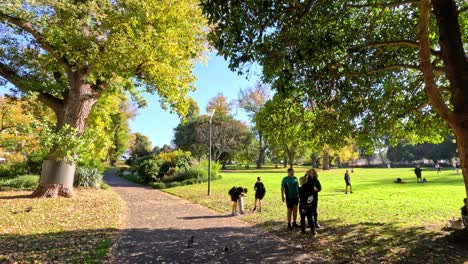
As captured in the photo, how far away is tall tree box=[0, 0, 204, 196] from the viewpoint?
1362cm

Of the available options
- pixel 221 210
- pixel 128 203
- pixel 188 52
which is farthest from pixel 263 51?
pixel 128 203

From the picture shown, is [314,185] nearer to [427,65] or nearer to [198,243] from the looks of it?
[198,243]

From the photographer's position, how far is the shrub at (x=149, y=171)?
103 feet

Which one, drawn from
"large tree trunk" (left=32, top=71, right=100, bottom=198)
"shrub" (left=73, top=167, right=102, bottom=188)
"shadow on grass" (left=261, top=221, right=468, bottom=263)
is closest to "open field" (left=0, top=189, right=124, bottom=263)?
"large tree trunk" (left=32, top=71, right=100, bottom=198)

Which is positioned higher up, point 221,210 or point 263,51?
point 263,51

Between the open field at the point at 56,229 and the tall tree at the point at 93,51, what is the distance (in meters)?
2.17

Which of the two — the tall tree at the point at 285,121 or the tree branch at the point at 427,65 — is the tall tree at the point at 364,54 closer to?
the tree branch at the point at 427,65

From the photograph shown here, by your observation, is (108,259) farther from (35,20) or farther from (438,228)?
(35,20)

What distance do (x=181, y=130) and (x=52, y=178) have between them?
46078 mm

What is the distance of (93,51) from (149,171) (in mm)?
18870

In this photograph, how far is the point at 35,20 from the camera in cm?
1385

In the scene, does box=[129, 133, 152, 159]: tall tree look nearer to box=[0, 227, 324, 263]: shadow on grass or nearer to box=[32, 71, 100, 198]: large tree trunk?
box=[32, 71, 100, 198]: large tree trunk

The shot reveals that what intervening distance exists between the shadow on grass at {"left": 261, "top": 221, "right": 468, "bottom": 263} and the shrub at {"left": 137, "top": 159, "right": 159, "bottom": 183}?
22348mm

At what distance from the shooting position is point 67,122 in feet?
53.5
